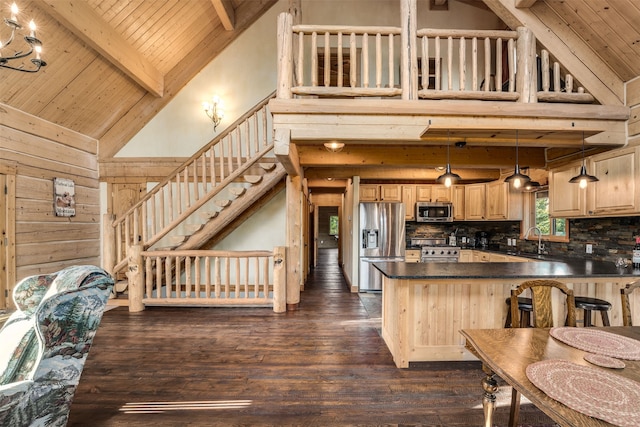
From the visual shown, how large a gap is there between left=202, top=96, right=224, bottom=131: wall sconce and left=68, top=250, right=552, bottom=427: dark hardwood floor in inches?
151

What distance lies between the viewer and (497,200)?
5.68 metres

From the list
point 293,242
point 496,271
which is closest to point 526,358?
point 496,271

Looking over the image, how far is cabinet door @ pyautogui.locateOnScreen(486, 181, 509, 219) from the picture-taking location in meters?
5.49

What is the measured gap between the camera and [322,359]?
9.39ft

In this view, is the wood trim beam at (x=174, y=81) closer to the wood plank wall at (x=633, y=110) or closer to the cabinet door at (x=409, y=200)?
the cabinet door at (x=409, y=200)

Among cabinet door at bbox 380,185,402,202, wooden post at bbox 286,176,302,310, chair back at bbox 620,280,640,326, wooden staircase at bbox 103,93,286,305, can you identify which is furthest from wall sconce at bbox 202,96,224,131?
chair back at bbox 620,280,640,326

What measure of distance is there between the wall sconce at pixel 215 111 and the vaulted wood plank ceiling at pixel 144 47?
0.68m

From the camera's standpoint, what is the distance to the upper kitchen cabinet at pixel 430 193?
6.34m

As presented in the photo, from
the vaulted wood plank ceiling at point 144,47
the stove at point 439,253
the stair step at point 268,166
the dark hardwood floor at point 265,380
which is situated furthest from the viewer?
the stove at point 439,253

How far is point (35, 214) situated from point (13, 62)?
2101mm

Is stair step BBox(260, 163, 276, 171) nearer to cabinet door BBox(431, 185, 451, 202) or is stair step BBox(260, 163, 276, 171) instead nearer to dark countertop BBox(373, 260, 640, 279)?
dark countertop BBox(373, 260, 640, 279)

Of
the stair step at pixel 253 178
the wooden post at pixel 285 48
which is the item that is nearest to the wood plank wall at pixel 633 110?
the wooden post at pixel 285 48

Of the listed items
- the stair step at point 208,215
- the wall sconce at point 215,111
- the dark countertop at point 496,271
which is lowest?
the dark countertop at point 496,271

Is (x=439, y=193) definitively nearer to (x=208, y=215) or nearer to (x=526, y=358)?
(x=208, y=215)
